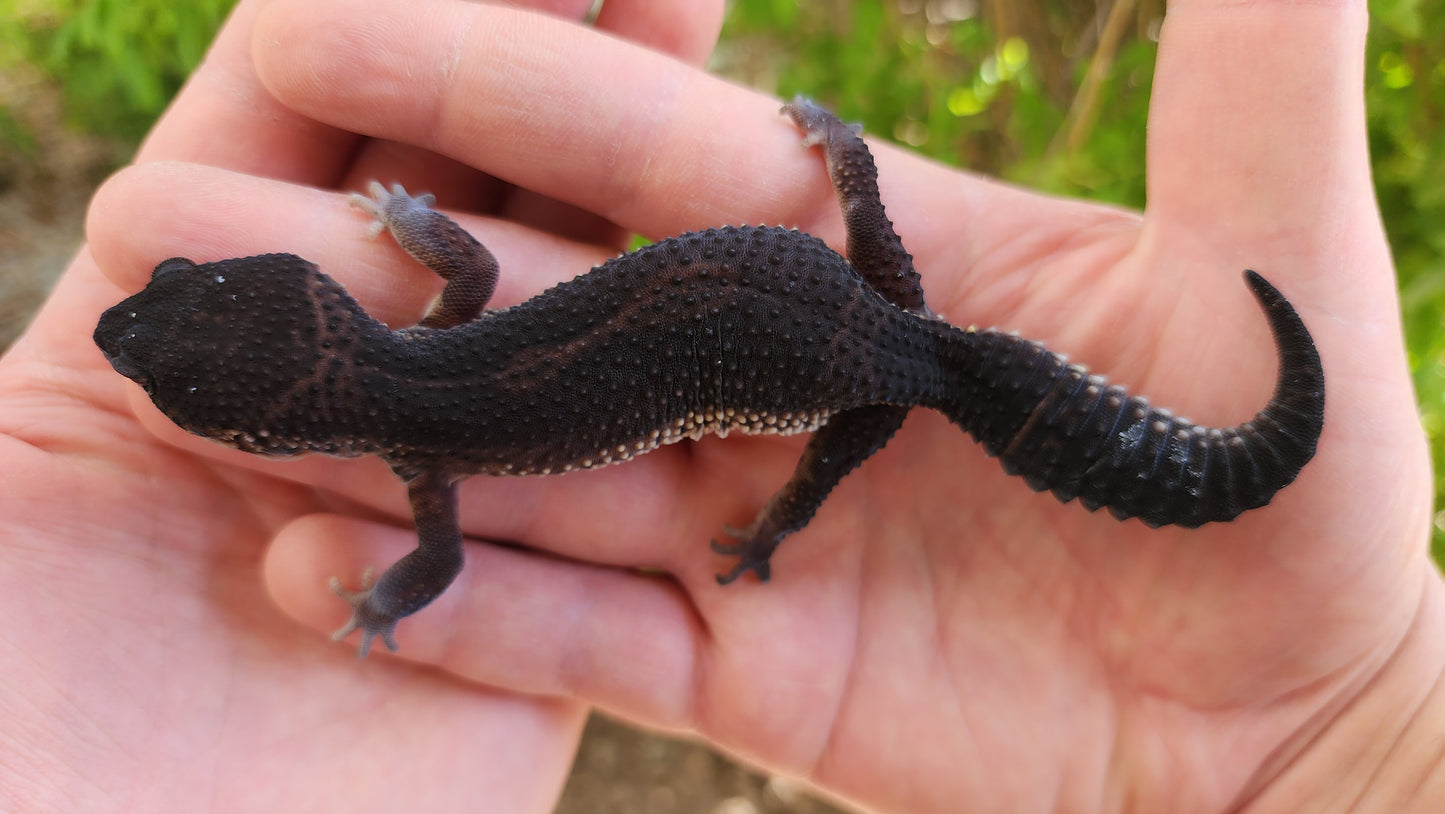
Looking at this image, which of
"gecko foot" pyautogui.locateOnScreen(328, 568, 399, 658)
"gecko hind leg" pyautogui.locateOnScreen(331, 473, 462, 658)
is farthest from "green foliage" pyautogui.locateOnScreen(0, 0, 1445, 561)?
"gecko foot" pyautogui.locateOnScreen(328, 568, 399, 658)

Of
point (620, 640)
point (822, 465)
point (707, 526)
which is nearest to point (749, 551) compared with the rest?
point (707, 526)

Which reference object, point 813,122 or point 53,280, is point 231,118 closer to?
point 813,122

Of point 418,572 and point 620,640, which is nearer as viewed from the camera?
point 418,572

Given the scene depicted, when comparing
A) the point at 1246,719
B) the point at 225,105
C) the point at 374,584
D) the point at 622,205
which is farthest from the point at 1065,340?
the point at 225,105

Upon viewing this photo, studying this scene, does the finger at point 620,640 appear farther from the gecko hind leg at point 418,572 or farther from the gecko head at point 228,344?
the gecko head at point 228,344

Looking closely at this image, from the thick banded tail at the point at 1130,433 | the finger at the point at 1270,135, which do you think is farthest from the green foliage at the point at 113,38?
the finger at the point at 1270,135
